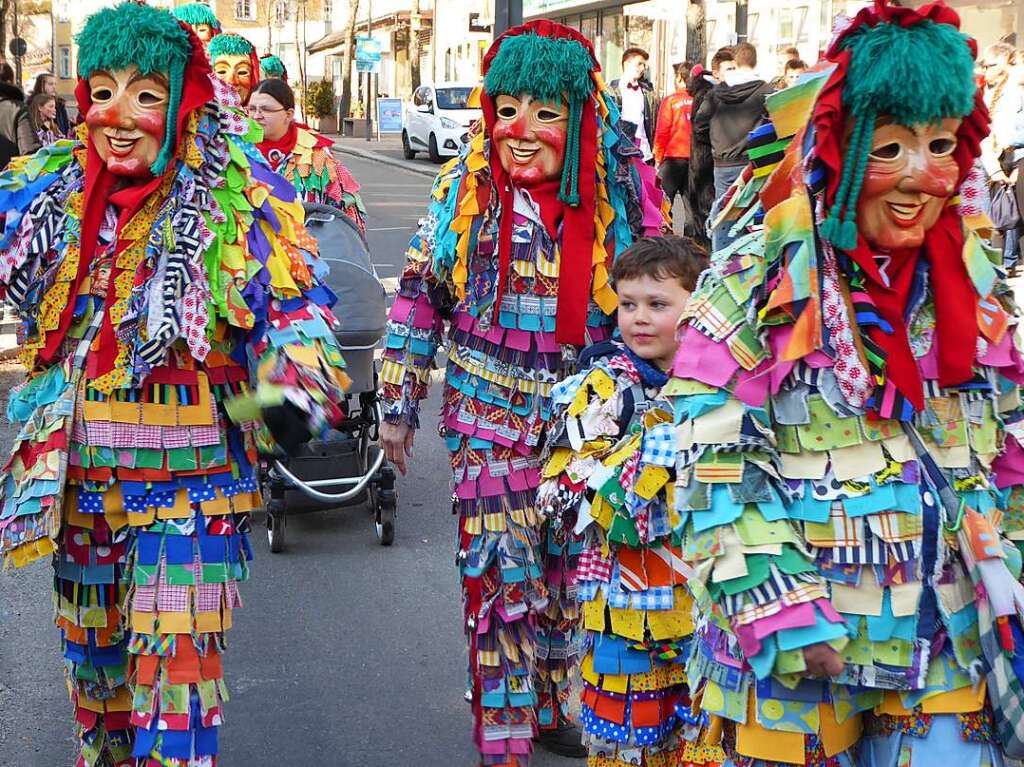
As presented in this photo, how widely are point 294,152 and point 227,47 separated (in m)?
0.87

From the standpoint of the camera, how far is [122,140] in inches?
143

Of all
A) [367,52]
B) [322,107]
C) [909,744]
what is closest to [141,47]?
[909,744]

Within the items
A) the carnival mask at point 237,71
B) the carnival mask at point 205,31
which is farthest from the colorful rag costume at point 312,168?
the carnival mask at point 205,31

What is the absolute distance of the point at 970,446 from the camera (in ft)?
9.18

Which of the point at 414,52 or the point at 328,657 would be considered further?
the point at 414,52

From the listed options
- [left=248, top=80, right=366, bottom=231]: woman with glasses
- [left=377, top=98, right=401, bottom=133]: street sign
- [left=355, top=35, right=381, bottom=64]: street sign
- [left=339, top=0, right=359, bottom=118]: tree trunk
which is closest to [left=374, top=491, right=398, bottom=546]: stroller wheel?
[left=248, top=80, right=366, bottom=231]: woman with glasses

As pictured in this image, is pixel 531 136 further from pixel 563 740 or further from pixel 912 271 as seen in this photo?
pixel 563 740

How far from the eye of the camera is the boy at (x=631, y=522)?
3.54 m

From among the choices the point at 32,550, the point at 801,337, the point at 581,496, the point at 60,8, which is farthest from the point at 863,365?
the point at 60,8

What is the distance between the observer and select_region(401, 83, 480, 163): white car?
30.4 m

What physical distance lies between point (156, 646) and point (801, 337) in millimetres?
1918

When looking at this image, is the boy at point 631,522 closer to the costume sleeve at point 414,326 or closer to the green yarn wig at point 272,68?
the costume sleeve at point 414,326

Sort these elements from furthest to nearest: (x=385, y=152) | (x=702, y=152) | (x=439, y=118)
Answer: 1. (x=385, y=152)
2. (x=439, y=118)
3. (x=702, y=152)

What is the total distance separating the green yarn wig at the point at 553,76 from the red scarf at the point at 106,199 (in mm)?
976
